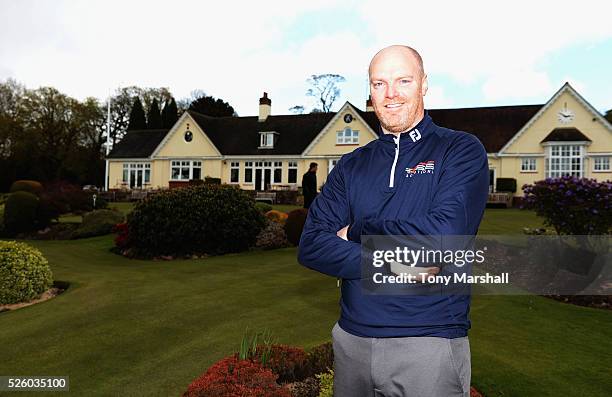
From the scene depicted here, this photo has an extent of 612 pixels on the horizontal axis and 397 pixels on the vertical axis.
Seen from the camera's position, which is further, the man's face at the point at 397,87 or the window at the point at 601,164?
the window at the point at 601,164

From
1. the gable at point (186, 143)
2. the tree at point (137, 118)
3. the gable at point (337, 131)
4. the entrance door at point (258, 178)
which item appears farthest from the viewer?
the tree at point (137, 118)

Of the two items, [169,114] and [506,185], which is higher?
[169,114]

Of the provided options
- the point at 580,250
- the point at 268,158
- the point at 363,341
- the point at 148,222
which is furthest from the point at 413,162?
the point at 268,158

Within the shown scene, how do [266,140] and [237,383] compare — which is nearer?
[237,383]

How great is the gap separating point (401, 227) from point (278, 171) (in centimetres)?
3932

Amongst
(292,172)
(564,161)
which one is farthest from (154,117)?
(564,161)

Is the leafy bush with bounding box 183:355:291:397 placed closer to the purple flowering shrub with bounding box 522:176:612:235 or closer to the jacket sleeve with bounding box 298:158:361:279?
the jacket sleeve with bounding box 298:158:361:279

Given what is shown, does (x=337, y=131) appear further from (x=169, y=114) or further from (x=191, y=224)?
(x=169, y=114)

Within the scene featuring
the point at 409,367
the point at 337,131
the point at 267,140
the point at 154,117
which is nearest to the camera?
the point at 409,367

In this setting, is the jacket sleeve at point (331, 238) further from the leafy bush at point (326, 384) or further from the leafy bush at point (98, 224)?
the leafy bush at point (98, 224)

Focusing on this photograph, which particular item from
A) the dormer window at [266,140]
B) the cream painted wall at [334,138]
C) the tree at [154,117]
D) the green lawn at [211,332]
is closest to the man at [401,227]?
the green lawn at [211,332]

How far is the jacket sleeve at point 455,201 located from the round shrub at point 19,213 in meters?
21.6

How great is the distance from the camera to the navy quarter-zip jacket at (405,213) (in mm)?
2197

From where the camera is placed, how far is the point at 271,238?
15.9 m
